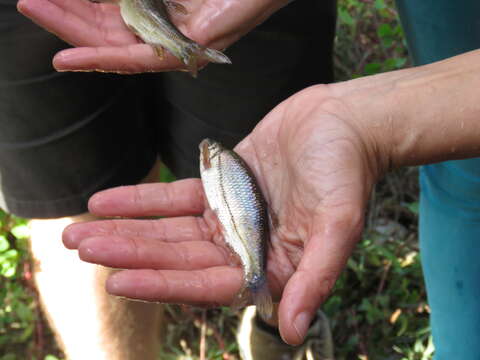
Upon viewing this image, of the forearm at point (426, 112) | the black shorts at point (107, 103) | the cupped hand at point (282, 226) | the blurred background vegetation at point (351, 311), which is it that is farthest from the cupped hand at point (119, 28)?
the blurred background vegetation at point (351, 311)

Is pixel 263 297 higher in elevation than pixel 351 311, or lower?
higher

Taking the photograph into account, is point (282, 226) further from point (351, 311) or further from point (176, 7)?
point (351, 311)

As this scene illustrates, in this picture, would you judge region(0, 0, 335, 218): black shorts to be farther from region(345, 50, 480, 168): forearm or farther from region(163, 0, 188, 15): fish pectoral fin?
region(345, 50, 480, 168): forearm

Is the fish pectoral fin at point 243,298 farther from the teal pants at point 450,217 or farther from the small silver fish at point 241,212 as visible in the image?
the teal pants at point 450,217

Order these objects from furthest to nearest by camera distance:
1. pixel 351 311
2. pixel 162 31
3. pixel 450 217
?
pixel 351 311 → pixel 162 31 → pixel 450 217

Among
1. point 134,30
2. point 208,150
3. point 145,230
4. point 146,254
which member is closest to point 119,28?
point 134,30

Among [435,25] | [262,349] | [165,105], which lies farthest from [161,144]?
[435,25]
